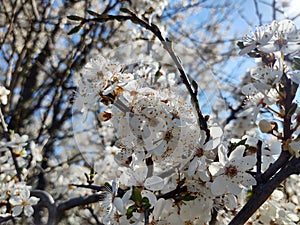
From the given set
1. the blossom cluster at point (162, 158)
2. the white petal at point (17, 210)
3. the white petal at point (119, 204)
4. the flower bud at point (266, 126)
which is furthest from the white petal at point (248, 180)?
the white petal at point (17, 210)

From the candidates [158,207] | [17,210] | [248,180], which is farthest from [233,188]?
[17,210]

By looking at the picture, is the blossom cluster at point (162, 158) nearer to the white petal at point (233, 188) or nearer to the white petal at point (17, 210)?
the white petal at point (233, 188)

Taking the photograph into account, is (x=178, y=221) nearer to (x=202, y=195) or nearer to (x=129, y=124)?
(x=202, y=195)

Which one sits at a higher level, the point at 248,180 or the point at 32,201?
the point at 248,180

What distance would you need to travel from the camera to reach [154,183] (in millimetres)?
665

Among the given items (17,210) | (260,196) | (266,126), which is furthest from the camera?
(17,210)

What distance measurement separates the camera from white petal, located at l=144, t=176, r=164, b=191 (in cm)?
66

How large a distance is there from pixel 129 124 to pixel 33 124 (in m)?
3.59

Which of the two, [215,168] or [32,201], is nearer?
[215,168]

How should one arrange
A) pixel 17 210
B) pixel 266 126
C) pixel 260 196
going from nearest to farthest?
pixel 260 196
pixel 266 126
pixel 17 210

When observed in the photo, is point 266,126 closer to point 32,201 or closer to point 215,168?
point 215,168

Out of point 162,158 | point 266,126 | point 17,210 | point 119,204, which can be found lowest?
point 17,210

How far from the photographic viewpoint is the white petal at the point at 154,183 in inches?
26.0

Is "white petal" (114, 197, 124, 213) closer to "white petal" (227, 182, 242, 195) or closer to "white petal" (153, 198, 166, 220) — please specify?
"white petal" (153, 198, 166, 220)
